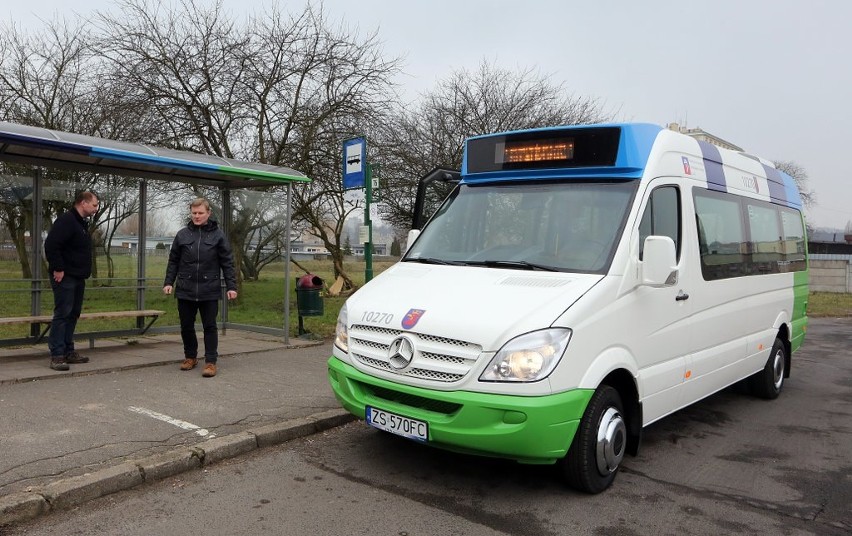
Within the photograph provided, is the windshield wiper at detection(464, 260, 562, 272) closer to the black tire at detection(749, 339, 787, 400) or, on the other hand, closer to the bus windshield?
the bus windshield

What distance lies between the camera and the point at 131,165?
840 cm

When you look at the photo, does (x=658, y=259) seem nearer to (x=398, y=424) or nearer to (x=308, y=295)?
(x=398, y=424)

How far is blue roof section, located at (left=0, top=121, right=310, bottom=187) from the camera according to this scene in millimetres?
6449

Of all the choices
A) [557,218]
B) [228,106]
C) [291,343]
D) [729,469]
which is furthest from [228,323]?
[729,469]

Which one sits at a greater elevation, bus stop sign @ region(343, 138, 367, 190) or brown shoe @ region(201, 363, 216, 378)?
bus stop sign @ region(343, 138, 367, 190)

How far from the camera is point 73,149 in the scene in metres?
6.71

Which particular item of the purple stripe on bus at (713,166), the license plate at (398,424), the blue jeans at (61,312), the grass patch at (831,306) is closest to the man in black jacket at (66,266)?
the blue jeans at (61,312)

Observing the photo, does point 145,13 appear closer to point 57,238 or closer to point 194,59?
point 194,59

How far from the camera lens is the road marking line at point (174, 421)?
4.94m

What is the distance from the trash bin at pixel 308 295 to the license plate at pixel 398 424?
5.60 metres

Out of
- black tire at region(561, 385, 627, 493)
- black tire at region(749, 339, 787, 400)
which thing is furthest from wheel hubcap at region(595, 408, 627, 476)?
black tire at region(749, 339, 787, 400)

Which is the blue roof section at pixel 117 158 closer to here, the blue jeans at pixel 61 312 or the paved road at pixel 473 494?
the blue jeans at pixel 61 312

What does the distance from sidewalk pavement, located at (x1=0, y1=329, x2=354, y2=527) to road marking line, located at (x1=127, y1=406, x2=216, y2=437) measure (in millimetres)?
89

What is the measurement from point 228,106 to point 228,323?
6.29m
